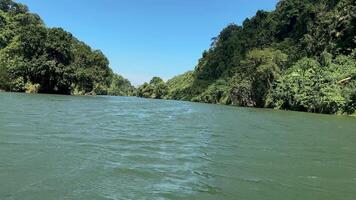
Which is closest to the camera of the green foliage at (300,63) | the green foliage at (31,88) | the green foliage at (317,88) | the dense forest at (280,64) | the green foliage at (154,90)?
the green foliage at (317,88)

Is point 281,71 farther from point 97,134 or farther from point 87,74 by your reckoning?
point 97,134

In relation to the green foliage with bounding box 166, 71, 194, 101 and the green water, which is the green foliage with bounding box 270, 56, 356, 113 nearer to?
the green water

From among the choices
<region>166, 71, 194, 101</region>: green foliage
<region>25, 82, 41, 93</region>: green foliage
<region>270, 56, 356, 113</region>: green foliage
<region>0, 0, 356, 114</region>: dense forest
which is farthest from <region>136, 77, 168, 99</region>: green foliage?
<region>270, 56, 356, 113</region>: green foliage

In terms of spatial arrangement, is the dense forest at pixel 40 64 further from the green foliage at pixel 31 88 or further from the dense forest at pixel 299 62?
the dense forest at pixel 299 62

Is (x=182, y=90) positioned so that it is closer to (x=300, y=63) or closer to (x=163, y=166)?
(x=300, y=63)

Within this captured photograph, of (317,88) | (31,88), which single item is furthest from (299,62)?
(31,88)

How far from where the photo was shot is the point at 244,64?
76312mm

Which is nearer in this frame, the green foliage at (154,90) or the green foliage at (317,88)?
the green foliage at (317,88)

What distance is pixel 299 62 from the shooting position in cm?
7212

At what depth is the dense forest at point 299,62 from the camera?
187 feet

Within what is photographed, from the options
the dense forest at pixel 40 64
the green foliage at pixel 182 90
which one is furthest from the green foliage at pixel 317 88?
the green foliage at pixel 182 90

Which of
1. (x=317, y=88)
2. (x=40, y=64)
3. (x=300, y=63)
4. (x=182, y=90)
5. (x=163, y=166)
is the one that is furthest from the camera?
(x=182, y=90)

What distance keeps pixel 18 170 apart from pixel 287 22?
3730 inches

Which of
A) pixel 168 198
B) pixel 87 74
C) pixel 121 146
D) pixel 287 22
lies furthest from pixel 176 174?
pixel 287 22
